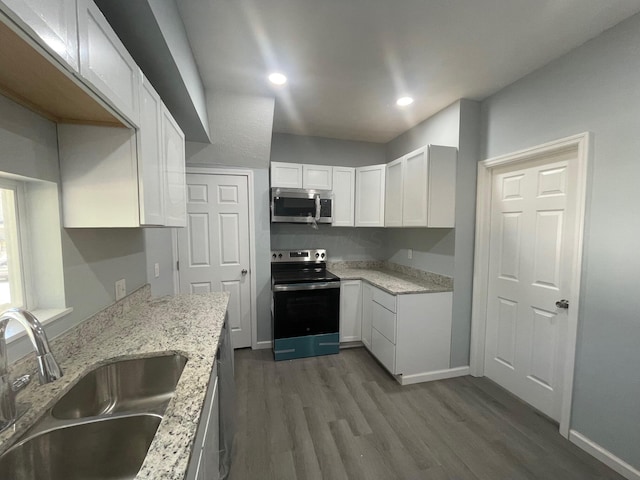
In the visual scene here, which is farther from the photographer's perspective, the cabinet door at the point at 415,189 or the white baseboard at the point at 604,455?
the cabinet door at the point at 415,189

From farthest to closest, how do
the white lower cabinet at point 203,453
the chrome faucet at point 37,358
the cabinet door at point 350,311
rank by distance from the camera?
1. the cabinet door at point 350,311
2. the white lower cabinet at point 203,453
3. the chrome faucet at point 37,358

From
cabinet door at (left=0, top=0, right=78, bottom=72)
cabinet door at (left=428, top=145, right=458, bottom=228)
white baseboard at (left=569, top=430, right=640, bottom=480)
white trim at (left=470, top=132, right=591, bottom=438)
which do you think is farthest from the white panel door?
cabinet door at (left=0, top=0, right=78, bottom=72)

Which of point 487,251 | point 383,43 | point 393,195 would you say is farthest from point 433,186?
point 383,43

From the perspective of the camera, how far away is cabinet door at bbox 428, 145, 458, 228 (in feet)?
7.54

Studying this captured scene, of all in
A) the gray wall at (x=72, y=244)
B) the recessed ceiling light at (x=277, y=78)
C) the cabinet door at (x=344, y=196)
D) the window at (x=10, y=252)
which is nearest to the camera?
the gray wall at (x=72, y=244)

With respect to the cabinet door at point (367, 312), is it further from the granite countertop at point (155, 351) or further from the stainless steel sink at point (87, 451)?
the stainless steel sink at point (87, 451)

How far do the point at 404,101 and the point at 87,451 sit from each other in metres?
2.94

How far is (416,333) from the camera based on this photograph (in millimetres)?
2354

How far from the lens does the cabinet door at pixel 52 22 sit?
517mm

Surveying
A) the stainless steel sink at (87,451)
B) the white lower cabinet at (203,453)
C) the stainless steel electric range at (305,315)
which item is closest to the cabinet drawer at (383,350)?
the stainless steel electric range at (305,315)

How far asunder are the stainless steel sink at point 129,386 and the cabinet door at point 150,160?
0.62 meters

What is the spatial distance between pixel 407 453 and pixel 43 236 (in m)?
2.26

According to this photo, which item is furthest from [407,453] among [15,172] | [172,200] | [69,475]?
[15,172]

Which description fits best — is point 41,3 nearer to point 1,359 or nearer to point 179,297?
point 1,359
